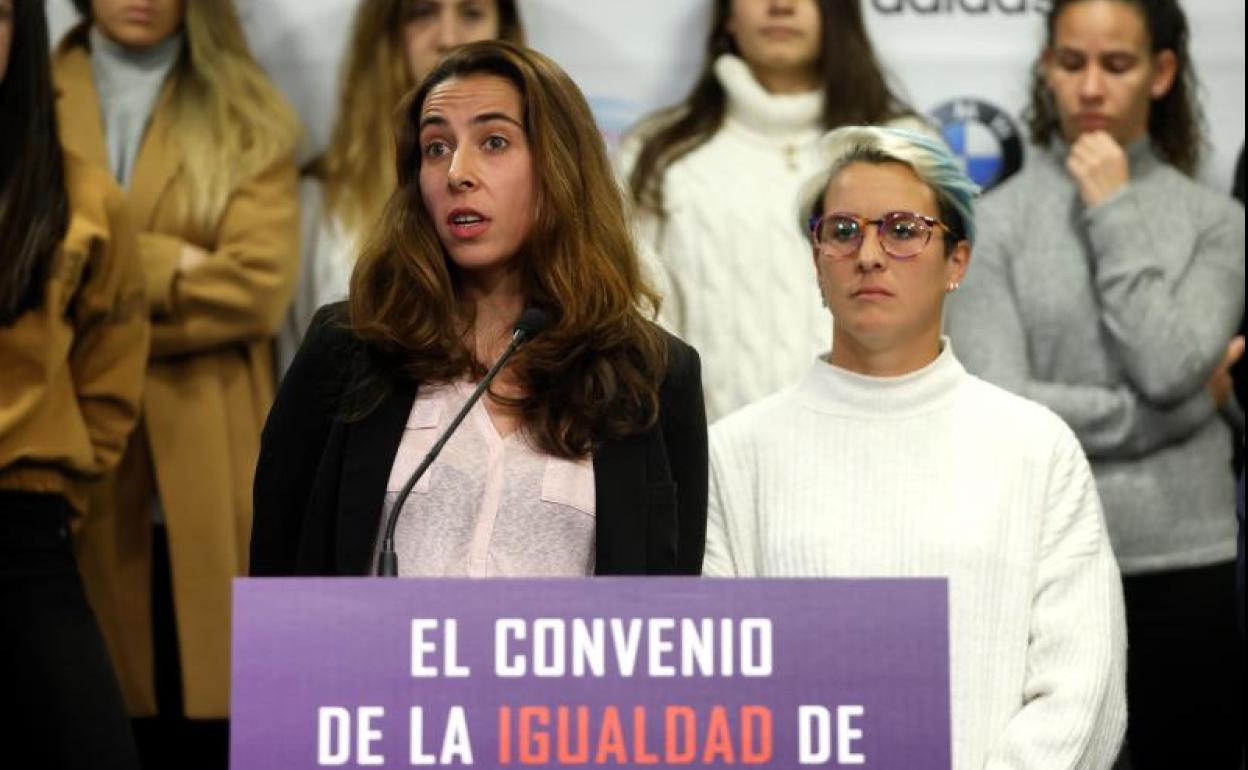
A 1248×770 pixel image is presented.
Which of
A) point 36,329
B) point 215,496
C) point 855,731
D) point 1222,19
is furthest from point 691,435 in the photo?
point 1222,19

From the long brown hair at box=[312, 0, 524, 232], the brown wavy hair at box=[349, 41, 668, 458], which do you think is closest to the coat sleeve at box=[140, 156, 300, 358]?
the long brown hair at box=[312, 0, 524, 232]

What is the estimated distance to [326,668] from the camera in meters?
2.08

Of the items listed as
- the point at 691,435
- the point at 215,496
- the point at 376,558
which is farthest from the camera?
the point at 215,496

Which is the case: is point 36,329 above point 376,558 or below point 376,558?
above

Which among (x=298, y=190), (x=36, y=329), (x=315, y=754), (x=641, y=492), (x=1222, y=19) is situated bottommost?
(x=315, y=754)

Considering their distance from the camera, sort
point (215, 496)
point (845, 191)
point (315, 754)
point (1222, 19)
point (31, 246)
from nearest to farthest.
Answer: point (315, 754) → point (845, 191) → point (31, 246) → point (215, 496) → point (1222, 19)

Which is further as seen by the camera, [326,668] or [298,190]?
[298,190]

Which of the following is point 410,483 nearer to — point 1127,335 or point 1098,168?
point 1127,335

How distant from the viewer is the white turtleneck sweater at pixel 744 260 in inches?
176

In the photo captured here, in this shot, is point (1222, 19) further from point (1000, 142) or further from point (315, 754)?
point (315, 754)

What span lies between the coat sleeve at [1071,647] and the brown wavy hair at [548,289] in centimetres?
59

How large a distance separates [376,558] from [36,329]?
156cm

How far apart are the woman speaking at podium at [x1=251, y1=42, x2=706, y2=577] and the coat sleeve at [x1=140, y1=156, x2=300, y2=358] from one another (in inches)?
64.5

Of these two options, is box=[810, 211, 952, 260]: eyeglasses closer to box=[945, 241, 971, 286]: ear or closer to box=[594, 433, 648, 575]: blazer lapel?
box=[945, 241, 971, 286]: ear
